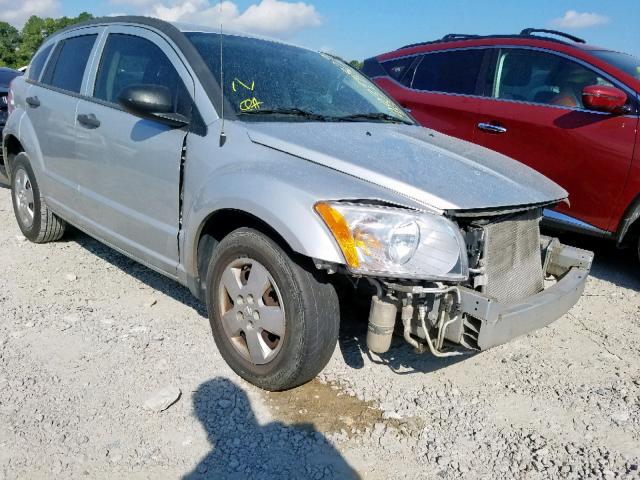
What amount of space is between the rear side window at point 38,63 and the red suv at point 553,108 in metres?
3.15

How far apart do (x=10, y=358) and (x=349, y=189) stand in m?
2.01

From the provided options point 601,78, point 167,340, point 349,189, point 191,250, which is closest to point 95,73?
point 191,250

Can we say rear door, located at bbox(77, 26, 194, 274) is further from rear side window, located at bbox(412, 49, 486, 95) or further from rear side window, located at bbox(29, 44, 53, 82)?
rear side window, located at bbox(412, 49, 486, 95)

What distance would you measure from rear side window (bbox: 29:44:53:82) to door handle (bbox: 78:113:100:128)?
1.20 m

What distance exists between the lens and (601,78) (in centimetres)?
454

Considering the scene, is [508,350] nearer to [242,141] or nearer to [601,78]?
[242,141]

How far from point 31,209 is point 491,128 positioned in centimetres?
388

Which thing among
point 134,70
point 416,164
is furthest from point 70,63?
point 416,164

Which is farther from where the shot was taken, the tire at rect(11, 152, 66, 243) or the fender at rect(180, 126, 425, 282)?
the tire at rect(11, 152, 66, 243)

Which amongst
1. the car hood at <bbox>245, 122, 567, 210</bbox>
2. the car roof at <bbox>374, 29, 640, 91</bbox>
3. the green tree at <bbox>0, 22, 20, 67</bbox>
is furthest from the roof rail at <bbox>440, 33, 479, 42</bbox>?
the green tree at <bbox>0, 22, 20, 67</bbox>

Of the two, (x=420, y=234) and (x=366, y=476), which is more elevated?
(x=420, y=234)

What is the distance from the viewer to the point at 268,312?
2.72 m

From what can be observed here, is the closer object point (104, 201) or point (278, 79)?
point (278, 79)

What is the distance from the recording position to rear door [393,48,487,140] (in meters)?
5.15
